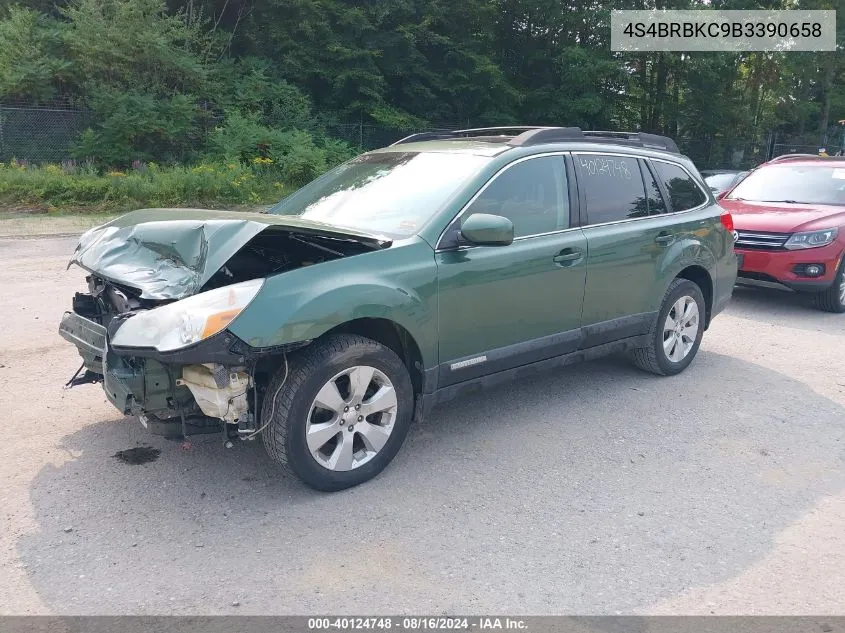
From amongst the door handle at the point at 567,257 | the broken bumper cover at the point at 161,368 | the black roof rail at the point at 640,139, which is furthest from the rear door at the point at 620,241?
the broken bumper cover at the point at 161,368

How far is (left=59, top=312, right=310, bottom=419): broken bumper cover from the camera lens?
3.24 metres

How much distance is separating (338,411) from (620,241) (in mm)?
2492

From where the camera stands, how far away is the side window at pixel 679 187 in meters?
5.73

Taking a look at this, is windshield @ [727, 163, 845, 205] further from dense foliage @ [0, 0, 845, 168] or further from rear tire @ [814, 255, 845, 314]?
dense foliage @ [0, 0, 845, 168]

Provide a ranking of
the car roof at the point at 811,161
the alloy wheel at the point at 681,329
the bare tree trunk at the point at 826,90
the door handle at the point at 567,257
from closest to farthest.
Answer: the door handle at the point at 567,257 < the alloy wheel at the point at 681,329 < the car roof at the point at 811,161 < the bare tree trunk at the point at 826,90

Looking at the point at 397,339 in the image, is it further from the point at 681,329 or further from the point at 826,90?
the point at 826,90

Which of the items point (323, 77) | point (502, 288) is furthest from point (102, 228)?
point (323, 77)

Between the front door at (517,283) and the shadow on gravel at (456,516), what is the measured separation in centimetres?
57

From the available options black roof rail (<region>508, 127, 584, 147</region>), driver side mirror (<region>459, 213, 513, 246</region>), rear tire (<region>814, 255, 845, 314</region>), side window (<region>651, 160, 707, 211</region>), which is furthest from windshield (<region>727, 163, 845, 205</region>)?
driver side mirror (<region>459, 213, 513, 246</region>)

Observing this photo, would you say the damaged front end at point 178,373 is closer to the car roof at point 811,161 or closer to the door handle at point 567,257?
the door handle at point 567,257

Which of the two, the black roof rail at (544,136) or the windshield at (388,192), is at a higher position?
the black roof rail at (544,136)

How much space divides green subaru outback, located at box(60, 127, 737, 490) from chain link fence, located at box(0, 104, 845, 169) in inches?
619

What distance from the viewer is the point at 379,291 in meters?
3.74

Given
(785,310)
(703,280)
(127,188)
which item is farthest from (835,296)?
(127,188)
